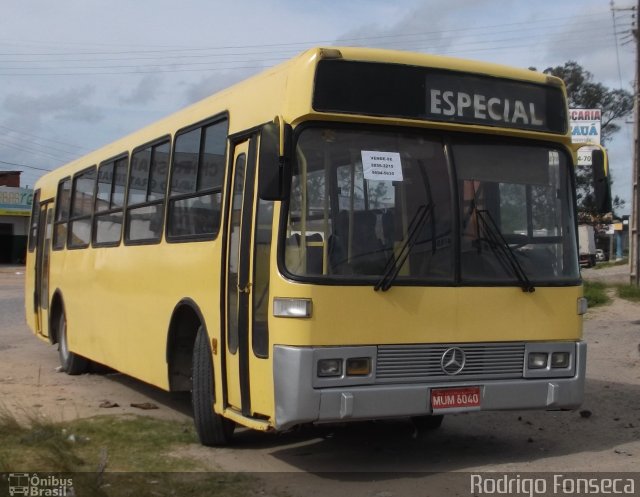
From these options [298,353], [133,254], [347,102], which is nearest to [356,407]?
[298,353]

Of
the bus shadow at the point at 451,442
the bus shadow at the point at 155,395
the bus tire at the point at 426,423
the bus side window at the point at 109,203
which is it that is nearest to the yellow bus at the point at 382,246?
the bus shadow at the point at 451,442

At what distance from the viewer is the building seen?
56.4 m

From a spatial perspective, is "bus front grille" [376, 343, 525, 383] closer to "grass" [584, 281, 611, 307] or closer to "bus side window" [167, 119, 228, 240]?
"bus side window" [167, 119, 228, 240]

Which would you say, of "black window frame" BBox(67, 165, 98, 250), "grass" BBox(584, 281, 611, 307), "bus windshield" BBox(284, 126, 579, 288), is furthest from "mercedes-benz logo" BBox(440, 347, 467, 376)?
"grass" BBox(584, 281, 611, 307)

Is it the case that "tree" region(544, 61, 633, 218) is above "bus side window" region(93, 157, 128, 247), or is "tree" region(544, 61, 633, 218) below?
above

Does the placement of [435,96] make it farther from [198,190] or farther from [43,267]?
[43,267]

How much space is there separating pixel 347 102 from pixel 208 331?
90.5 inches

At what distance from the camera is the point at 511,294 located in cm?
718

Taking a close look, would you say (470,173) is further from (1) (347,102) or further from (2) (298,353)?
(2) (298,353)

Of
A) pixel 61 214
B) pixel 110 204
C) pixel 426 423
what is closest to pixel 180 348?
pixel 426 423

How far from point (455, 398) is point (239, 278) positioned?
1871mm

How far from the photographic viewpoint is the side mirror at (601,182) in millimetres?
7801

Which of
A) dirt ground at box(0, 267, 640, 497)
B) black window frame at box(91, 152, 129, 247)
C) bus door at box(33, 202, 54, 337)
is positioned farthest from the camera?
bus door at box(33, 202, 54, 337)

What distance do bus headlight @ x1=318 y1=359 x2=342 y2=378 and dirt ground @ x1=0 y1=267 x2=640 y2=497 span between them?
2.74 ft
